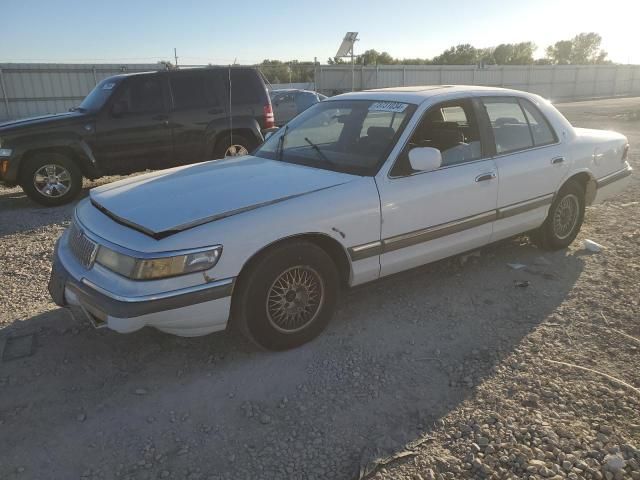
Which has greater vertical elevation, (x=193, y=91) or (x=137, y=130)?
(x=193, y=91)

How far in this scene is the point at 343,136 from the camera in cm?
413

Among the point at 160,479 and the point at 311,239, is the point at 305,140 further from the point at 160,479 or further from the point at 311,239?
the point at 160,479

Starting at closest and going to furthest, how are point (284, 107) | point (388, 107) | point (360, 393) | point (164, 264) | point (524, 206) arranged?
1. point (164, 264)
2. point (360, 393)
3. point (388, 107)
4. point (524, 206)
5. point (284, 107)

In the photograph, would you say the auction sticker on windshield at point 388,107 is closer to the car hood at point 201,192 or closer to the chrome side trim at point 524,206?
the car hood at point 201,192

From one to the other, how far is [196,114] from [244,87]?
3.43 ft

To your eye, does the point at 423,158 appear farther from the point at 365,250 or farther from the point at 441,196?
the point at 365,250

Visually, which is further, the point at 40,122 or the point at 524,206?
the point at 40,122

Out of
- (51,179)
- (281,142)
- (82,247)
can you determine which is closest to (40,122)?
(51,179)

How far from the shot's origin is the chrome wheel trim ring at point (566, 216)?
4992 millimetres

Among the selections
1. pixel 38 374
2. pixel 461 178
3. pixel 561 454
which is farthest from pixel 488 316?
pixel 38 374

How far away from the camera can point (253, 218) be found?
3.03 meters

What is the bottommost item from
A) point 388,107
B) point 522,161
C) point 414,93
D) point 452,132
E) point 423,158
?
point 522,161

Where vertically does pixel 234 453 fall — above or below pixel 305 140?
below

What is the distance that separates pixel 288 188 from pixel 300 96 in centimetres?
1427
